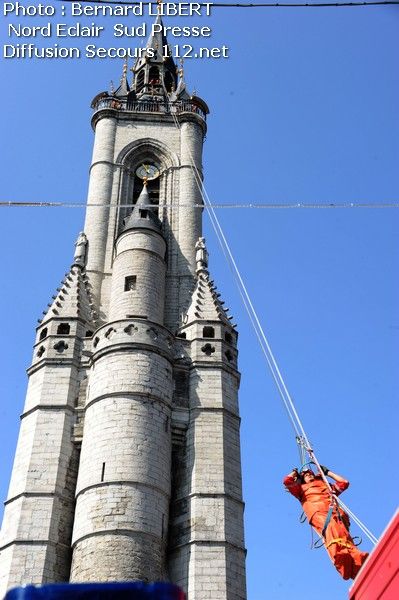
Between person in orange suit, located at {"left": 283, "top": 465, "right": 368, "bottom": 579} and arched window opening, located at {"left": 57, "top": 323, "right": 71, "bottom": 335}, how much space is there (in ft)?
45.6

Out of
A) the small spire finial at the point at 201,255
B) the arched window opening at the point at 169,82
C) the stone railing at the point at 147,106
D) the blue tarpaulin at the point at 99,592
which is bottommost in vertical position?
the blue tarpaulin at the point at 99,592

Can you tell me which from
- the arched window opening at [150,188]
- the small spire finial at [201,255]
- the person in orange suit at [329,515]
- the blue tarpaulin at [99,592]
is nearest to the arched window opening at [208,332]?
the small spire finial at [201,255]

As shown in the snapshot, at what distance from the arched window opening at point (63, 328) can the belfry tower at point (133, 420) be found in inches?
1.4

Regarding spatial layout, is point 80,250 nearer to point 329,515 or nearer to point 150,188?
point 150,188

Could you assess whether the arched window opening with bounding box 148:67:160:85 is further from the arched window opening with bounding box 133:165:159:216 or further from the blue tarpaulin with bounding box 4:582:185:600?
the blue tarpaulin with bounding box 4:582:185:600

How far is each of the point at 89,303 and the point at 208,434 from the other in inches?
244

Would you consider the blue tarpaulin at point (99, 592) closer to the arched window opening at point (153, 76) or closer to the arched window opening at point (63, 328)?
the arched window opening at point (63, 328)

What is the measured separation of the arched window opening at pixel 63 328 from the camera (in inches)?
901

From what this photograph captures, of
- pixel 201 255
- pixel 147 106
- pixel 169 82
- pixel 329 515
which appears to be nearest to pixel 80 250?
pixel 201 255

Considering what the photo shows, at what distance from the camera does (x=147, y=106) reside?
30.3 meters

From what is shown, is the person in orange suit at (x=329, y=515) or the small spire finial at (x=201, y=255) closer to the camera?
the person in orange suit at (x=329, y=515)

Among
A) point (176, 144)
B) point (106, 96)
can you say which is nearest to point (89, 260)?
point (176, 144)

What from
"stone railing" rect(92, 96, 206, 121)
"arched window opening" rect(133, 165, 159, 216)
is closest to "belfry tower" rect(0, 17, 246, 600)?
"arched window opening" rect(133, 165, 159, 216)

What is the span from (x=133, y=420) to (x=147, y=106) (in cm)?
1519
